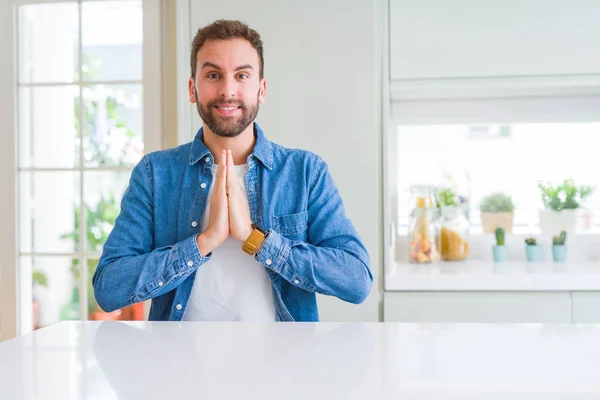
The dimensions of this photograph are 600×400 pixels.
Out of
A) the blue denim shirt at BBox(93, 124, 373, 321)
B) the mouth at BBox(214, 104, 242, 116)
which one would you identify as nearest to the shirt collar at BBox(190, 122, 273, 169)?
the blue denim shirt at BBox(93, 124, 373, 321)

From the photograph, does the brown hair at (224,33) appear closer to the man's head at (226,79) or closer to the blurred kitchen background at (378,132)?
the man's head at (226,79)

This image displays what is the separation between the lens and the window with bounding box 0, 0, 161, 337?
2.75m

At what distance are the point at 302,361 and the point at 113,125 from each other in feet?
7.16

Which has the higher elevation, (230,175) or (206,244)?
(230,175)

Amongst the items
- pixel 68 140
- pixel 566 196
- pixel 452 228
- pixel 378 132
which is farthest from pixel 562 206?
pixel 68 140

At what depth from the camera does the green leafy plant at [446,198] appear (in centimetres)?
283

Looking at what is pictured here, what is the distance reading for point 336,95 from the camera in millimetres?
2371

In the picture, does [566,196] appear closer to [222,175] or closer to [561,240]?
[561,240]

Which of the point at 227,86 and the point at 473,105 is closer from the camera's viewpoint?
the point at 227,86

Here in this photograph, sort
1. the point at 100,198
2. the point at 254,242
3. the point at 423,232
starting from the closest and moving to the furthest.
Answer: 1. the point at 254,242
2. the point at 423,232
3. the point at 100,198

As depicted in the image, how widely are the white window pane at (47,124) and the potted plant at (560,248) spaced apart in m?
2.06

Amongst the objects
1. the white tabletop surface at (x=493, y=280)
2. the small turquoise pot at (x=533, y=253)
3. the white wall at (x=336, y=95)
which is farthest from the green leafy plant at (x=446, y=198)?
the white wall at (x=336, y=95)

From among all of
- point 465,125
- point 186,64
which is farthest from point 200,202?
point 465,125

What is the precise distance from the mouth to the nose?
0.02 metres
